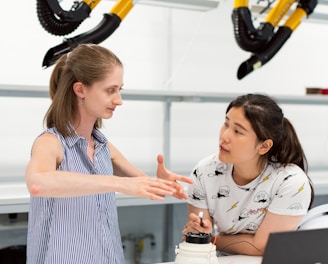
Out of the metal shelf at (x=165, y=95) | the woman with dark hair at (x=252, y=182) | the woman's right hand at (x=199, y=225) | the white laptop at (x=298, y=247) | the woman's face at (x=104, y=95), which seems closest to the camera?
the white laptop at (x=298, y=247)

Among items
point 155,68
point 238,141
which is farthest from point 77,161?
point 155,68

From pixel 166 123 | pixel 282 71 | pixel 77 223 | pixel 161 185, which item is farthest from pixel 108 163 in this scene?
pixel 282 71

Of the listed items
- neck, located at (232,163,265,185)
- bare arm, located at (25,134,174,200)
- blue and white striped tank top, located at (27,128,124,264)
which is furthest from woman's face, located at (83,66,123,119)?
neck, located at (232,163,265,185)

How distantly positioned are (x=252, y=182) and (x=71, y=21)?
2.80 feet

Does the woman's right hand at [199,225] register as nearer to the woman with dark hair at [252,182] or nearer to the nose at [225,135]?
the woman with dark hair at [252,182]

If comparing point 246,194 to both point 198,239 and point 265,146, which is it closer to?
point 265,146

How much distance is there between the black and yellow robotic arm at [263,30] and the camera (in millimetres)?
2090

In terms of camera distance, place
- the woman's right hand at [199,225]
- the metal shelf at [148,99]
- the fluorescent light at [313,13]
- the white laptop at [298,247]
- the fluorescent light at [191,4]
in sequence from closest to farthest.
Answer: the white laptop at [298,247] < the woman's right hand at [199,225] < the metal shelf at [148,99] < the fluorescent light at [191,4] < the fluorescent light at [313,13]

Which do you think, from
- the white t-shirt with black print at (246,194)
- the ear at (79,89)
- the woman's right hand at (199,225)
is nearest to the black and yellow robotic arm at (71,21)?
the ear at (79,89)

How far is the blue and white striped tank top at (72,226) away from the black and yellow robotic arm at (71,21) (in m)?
0.49

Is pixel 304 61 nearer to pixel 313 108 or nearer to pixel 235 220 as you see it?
pixel 313 108

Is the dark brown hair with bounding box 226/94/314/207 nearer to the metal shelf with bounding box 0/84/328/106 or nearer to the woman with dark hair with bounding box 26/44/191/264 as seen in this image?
the woman with dark hair with bounding box 26/44/191/264

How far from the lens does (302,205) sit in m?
1.79

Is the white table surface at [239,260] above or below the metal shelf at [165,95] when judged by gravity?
below
